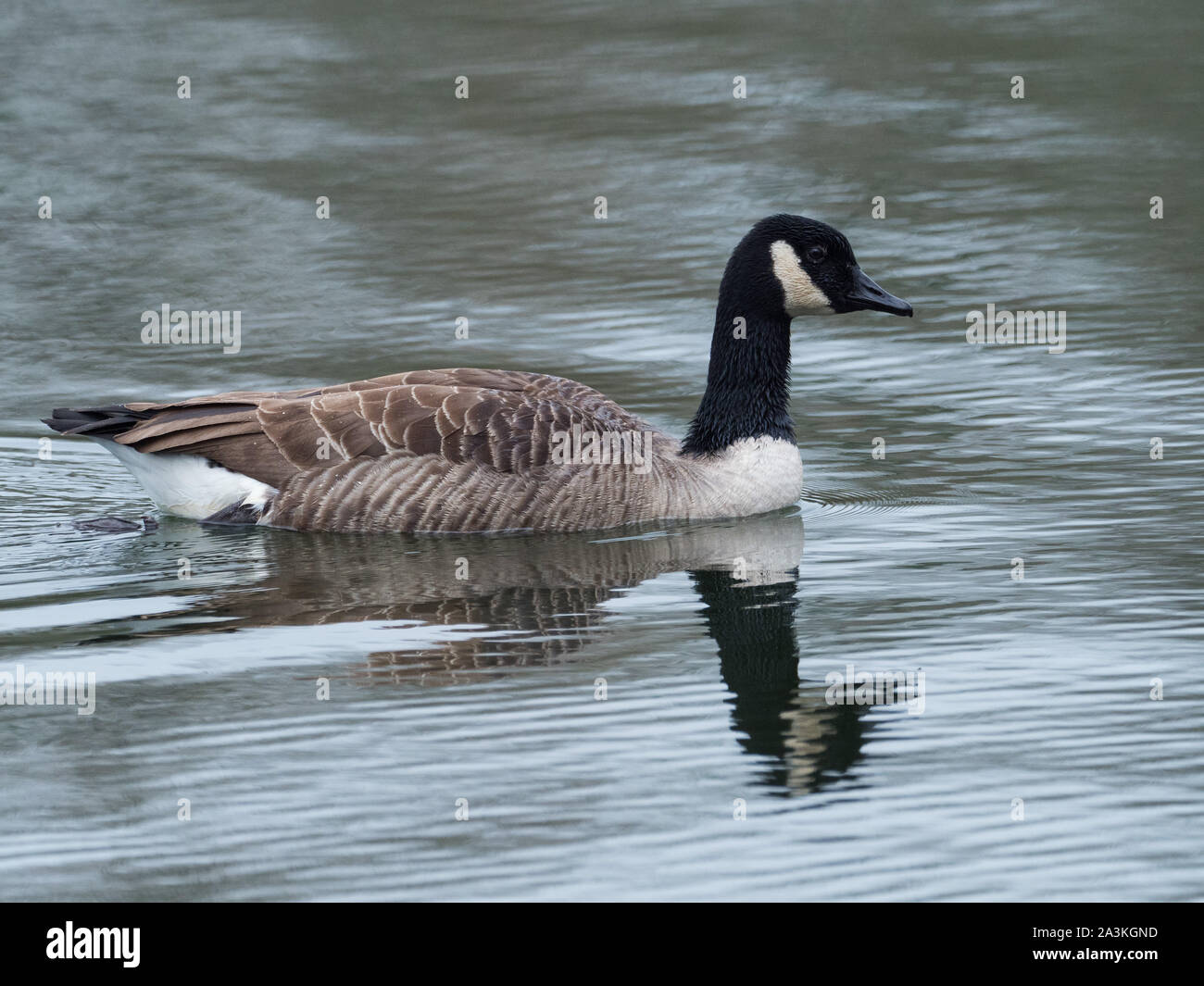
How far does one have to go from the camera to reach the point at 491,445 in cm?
1261

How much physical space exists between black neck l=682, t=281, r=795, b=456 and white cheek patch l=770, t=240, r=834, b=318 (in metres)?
0.22

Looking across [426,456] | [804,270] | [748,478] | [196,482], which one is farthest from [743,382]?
[196,482]

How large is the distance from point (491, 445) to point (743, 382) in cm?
202

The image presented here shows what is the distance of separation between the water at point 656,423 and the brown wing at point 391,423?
0.63 m

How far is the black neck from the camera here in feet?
43.9

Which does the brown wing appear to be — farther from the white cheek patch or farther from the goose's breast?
the white cheek patch

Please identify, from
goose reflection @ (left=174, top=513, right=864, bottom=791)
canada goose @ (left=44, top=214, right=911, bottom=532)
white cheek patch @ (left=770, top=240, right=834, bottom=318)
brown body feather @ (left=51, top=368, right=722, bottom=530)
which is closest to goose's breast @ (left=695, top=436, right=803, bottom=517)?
canada goose @ (left=44, top=214, right=911, bottom=532)

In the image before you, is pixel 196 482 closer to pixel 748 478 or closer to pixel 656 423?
pixel 748 478

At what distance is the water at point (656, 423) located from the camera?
7793 mm

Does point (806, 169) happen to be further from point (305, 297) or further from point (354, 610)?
point (354, 610)

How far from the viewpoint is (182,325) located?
18.1 meters

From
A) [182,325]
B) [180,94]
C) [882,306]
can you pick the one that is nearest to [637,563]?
[882,306]

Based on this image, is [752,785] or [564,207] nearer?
[752,785]

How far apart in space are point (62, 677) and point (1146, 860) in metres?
5.50
